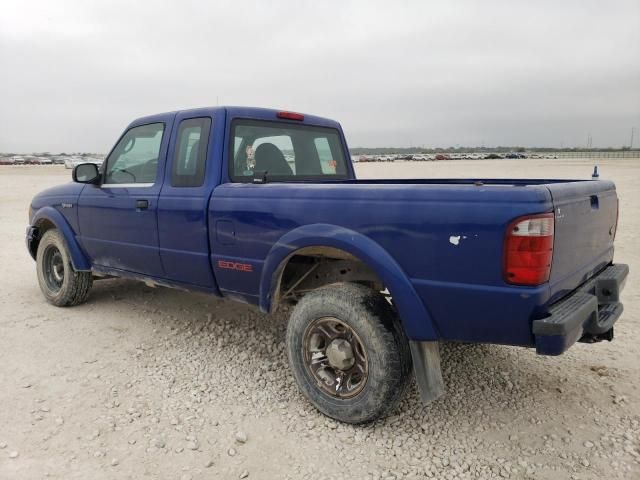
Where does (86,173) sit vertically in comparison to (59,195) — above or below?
above

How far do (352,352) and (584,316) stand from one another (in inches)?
50.2

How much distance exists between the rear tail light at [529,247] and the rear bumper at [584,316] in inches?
8.7

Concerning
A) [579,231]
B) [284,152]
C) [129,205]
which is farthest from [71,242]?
[579,231]

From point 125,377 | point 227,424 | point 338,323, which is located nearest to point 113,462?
point 227,424

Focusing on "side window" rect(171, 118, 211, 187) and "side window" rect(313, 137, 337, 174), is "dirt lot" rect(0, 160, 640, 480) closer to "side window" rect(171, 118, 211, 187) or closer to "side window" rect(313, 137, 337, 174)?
"side window" rect(171, 118, 211, 187)

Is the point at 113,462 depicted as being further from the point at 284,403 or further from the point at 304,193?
the point at 304,193

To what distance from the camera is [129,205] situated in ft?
14.4

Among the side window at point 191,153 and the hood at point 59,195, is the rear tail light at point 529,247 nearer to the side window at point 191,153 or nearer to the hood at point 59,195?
the side window at point 191,153

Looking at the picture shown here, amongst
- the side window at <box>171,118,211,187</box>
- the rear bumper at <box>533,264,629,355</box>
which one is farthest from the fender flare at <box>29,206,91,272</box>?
the rear bumper at <box>533,264,629,355</box>

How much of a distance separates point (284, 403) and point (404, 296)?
1.22m

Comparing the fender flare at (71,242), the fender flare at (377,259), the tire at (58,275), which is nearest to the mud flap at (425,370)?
the fender flare at (377,259)

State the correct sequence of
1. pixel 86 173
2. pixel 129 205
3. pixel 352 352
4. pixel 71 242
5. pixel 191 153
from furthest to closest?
pixel 71 242, pixel 86 173, pixel 129 205, pixel 191 153, pixel 352 352

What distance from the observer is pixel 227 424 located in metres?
3.15

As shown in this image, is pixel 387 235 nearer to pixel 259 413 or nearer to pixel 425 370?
pixel 425 370
